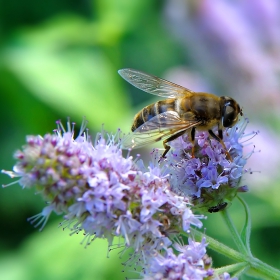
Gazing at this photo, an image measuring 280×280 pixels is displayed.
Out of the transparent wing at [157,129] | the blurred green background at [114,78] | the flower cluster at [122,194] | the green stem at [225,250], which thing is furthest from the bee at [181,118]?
the blurred green background at [114,78]

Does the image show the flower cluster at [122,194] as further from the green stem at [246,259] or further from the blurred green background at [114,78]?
the blurred green background at [114,78]

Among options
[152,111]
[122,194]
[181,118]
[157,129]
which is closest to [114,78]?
[152,111]

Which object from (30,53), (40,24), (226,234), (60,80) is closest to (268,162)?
(226,234)

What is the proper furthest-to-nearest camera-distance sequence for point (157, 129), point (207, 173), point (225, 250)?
point (157, 129), point (207, 173), point (225, 250)

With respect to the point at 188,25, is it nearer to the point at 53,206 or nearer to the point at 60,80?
the point at 60,80

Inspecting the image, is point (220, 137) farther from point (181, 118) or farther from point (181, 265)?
point (181, 265)

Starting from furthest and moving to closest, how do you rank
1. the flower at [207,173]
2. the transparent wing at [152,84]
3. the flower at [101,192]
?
the transparent wing at [152,84]
the flower at [207,173]
the flower at [101,192]

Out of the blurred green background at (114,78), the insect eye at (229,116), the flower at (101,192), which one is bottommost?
the blurred green background at (114,78)
